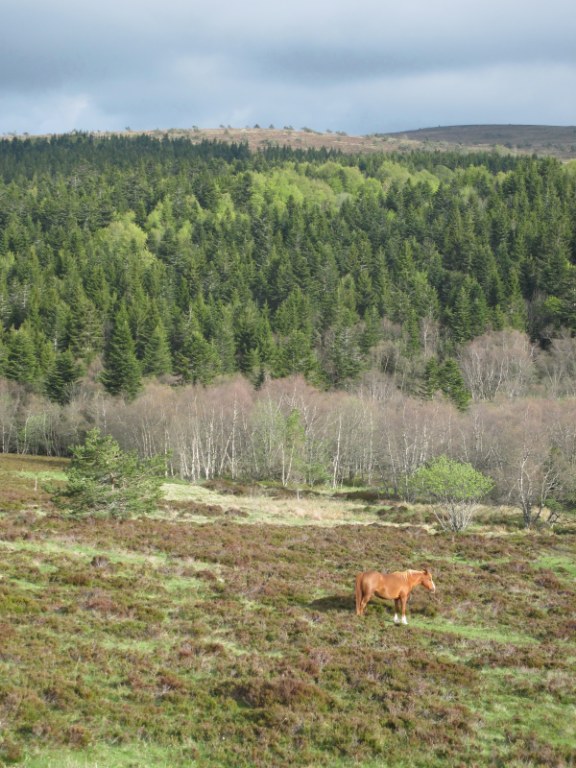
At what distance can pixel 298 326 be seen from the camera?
11644cm

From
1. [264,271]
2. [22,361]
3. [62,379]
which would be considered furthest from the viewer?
[264,271]

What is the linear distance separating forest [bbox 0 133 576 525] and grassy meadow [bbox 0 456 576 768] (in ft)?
41.5

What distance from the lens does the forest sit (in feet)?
226

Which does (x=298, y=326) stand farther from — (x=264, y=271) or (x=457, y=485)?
(x=457, y=485)

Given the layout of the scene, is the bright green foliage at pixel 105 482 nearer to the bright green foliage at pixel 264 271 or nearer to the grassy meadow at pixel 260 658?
the grassy meadow at pixel 260 658

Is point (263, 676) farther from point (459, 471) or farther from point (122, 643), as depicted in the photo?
point (459, 471)

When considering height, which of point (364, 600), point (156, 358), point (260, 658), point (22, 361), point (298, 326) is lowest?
point (156, 358)

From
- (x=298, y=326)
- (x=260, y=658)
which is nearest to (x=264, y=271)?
(x=298, y=326)

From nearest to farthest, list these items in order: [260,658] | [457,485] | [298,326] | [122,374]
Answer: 1. [260,658]
2. [457,485]
3. [122,374]
4. [298,326]

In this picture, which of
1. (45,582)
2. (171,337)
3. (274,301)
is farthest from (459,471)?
(274,301)

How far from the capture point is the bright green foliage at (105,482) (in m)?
27.6

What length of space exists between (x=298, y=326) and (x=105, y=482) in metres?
89.2

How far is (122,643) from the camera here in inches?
558

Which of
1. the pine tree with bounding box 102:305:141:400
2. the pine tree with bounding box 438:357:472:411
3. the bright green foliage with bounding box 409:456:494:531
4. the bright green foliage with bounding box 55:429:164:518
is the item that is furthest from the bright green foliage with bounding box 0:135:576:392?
the bright green foliage with bounding box 55:429:164:518
